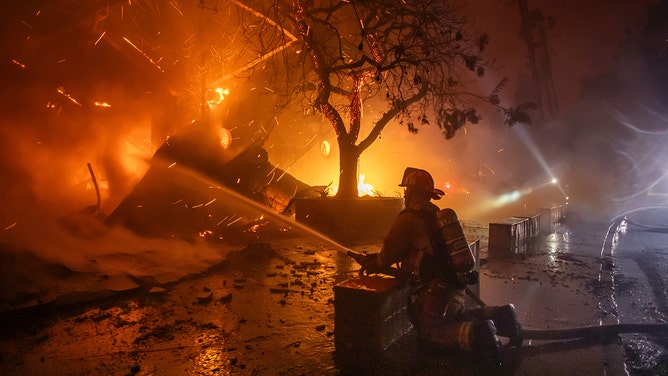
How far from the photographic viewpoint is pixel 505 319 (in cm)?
435

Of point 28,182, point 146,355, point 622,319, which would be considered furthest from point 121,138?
point 622,319

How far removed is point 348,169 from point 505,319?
9.85 metres

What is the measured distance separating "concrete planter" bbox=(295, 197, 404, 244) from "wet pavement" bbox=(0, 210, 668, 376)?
360cm

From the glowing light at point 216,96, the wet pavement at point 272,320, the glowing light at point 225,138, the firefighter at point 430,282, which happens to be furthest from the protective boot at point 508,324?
the glowing light at point 216,96

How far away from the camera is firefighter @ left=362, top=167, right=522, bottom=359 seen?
399 centimetres

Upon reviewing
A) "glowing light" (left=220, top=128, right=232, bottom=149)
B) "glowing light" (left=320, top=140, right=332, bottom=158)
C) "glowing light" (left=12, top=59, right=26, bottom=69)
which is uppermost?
"glowing light" (left=320, top=140, right=332, bottom=158)

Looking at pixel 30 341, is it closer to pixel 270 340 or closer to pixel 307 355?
pixel 270 340

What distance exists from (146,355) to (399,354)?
2490 mm

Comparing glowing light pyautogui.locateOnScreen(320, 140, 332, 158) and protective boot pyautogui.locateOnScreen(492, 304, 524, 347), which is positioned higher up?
glowing light pyautogui.locateOnScreen(320, 140, 332, 158)

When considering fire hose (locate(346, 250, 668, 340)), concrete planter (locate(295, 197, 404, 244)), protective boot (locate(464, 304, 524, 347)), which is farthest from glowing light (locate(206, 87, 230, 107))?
protective boot (locate(464, 304, 524, 347))

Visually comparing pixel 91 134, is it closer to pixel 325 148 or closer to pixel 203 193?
pixel 203 193

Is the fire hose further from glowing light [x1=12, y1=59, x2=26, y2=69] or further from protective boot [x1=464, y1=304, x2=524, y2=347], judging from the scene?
glowing light [x1=12, y1=59, x2=26, y2=69]

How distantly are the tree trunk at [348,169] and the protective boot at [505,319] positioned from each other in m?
9.44

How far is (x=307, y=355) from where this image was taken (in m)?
4.33
